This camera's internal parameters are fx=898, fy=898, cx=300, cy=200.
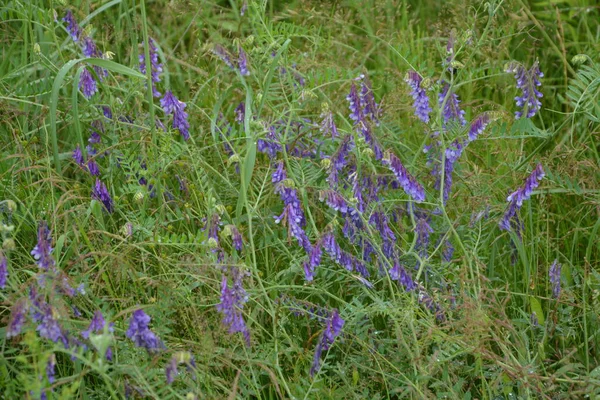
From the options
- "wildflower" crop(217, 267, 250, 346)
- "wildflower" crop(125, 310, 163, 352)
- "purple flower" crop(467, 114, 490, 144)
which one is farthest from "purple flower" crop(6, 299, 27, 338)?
"purple flower" crop(467, 114, 490, 144)

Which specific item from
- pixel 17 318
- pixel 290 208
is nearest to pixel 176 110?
pixel 290 208

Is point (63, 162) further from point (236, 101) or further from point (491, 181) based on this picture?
point (491, 181)

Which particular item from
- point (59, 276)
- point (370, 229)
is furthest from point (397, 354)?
point (59, 276)

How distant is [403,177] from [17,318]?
1.07 meters

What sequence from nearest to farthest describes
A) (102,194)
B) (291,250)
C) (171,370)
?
(171,370) < (102,194) < (291,250)

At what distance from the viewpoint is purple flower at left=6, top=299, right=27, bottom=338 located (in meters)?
1.82

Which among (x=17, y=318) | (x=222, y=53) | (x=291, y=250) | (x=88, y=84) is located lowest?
(x=291, y=250)

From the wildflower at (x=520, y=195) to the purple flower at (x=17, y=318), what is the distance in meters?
1.30

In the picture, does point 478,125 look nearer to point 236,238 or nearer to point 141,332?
point 236,238

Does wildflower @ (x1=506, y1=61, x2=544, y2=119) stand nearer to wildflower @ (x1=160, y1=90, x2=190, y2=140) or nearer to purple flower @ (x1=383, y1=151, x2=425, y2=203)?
purple flower @ (x1=383, y1=151, x2=425, y2=203)

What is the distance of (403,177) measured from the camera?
7.88ft

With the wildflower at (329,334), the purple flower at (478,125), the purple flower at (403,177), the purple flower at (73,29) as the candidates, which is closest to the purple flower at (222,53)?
the purple flower at (73,29)

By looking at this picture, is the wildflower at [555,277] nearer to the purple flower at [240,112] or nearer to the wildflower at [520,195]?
the wildflower at [520,195]

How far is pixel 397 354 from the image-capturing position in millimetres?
2314
